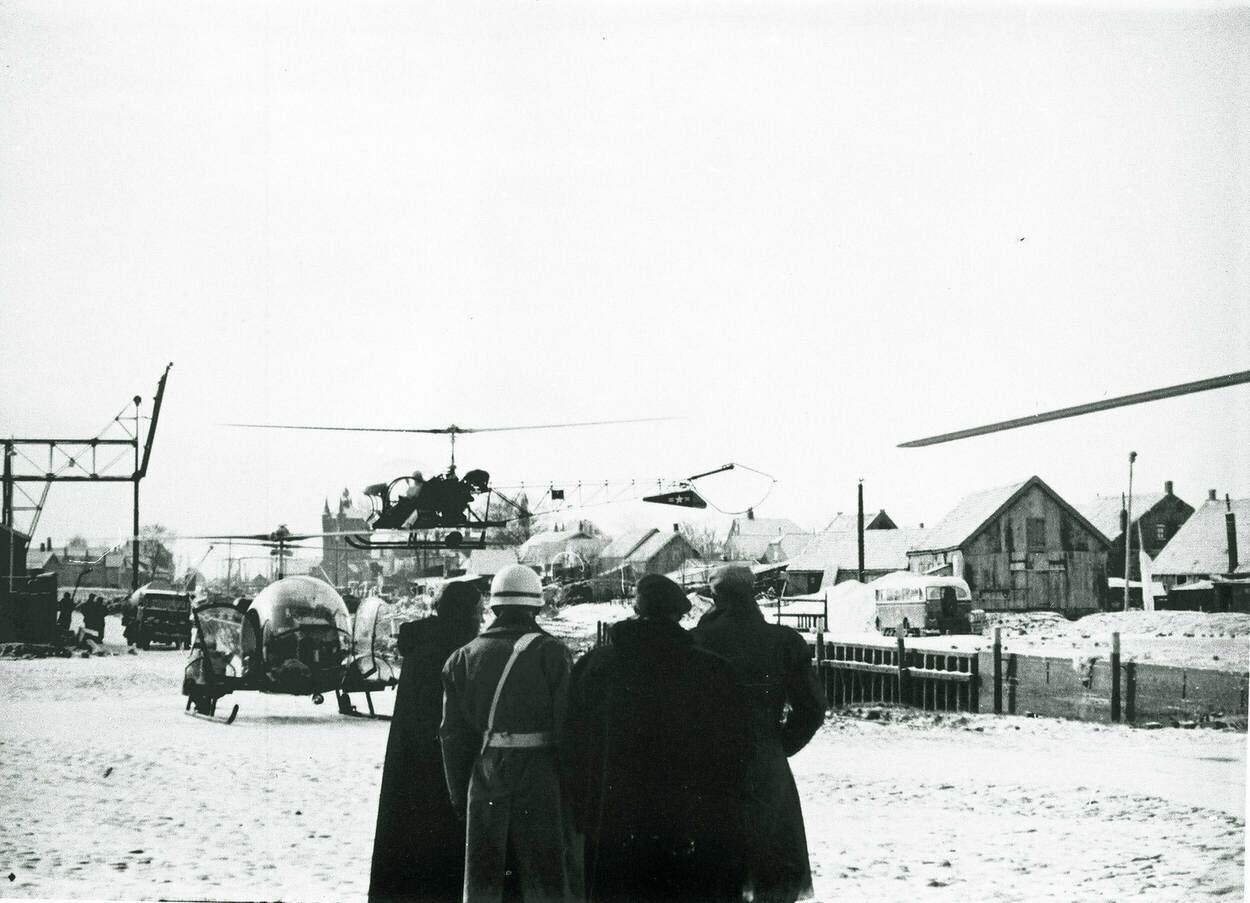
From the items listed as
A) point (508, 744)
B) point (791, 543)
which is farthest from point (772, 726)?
point (791, 543)

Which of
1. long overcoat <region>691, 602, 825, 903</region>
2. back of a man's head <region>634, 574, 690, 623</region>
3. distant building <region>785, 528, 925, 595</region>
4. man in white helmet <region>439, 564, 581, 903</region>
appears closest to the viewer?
back of a man's head <region>634, 574, 690, 623</region>

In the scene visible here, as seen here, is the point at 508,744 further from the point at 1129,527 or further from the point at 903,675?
the point at 903,675

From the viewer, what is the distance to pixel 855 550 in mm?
6684

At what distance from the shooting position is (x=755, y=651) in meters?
3.88

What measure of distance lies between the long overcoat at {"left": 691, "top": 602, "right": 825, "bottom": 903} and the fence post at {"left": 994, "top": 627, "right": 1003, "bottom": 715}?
153 inches

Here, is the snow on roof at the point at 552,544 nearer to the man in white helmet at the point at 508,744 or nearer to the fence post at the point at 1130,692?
the man in white helmet at the point at 508,744

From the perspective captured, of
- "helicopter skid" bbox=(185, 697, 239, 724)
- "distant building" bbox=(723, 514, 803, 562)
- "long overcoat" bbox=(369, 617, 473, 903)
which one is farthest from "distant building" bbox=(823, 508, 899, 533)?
"helicopter skid" bbox=(185, 697, 239, 724)

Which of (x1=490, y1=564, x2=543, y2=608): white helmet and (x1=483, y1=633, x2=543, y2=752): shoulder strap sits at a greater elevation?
(x1=490, y1=564, x2=543, y2=608): white helmet

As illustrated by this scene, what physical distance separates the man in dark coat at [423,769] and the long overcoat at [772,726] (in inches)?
34.7

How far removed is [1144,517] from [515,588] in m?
4.08

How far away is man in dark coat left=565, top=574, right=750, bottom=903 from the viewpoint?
3516 mm

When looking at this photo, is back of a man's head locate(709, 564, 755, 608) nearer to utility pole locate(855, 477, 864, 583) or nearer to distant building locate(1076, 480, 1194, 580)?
utility pole locate(855, 477, 864, 583)

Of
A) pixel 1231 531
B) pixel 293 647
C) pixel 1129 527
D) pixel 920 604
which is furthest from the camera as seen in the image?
pixel 293 647

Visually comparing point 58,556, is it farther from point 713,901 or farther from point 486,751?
point 713,901
